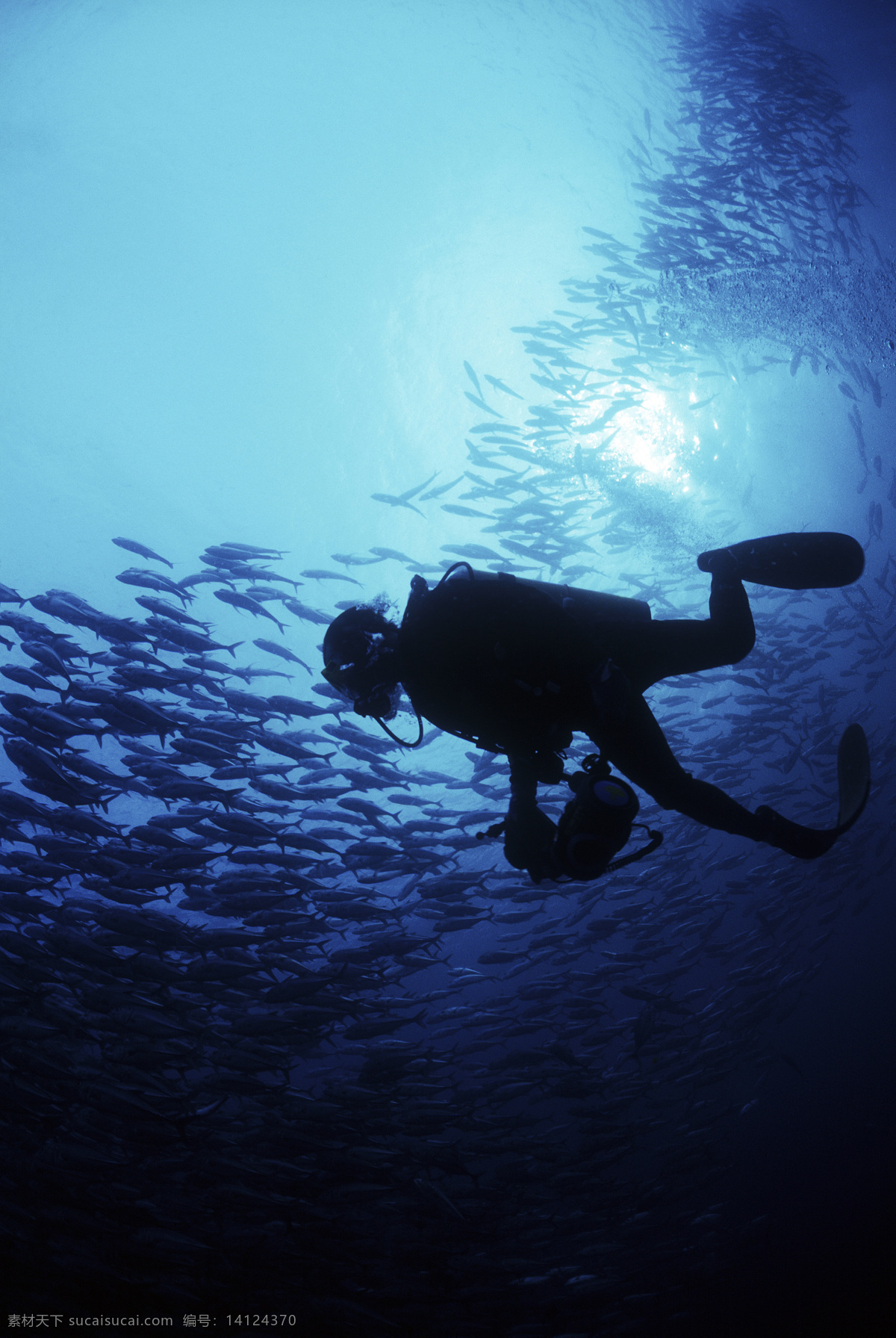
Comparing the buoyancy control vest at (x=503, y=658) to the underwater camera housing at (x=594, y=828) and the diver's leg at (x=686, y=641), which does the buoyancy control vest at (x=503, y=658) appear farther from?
the underwater camera housing at (x=594, y=828)

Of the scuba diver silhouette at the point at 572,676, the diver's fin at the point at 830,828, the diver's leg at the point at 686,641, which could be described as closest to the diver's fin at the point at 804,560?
the scuba diver silhouette at the point at 572,676

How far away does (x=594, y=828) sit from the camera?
1.85 m

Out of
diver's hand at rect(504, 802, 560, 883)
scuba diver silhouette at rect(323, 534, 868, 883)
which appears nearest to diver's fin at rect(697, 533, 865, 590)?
scuba diver silhouette at rect(323, 534, 868, 883)

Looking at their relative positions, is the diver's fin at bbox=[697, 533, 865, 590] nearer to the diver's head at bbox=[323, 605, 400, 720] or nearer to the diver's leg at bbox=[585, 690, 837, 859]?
the diver's leg at bbox=[585, 690, 837, 859]

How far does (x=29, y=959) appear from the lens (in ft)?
21.3

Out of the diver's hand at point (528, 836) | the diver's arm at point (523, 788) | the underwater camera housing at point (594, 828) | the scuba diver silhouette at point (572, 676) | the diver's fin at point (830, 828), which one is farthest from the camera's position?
the diver's arm at point (523, 788)

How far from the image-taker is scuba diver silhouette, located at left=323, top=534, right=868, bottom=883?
80.4 inches

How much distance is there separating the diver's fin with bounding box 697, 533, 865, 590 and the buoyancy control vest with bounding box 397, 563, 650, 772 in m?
0.69

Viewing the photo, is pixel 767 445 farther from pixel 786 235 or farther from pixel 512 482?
pixel 512 482

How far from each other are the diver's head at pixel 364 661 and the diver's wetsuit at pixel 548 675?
0.40ft

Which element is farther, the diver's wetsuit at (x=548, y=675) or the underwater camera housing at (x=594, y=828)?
the diver's wetsuit at (x=548, y=675)

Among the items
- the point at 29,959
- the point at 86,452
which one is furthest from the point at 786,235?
the point at 29,959

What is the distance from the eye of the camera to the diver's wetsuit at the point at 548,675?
2111 mm

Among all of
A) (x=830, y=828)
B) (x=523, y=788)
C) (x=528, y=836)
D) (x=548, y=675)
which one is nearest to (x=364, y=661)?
(x=548, y=675)
